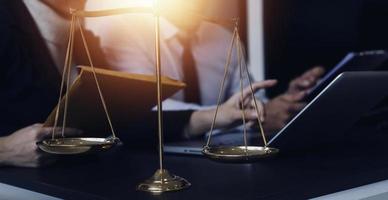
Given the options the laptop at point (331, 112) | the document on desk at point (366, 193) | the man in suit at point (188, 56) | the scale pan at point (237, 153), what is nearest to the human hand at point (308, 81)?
the man in suit at point (188, 56)

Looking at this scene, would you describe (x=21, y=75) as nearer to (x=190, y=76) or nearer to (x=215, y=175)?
(x=215, y=175)

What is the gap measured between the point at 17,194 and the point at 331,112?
25.2 inches

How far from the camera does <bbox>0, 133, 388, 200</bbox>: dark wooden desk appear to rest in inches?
37.1

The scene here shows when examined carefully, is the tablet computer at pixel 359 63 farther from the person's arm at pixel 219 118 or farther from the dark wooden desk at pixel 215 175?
the dark wooden desk at pixel 215 175

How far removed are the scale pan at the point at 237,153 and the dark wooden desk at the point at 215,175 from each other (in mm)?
42

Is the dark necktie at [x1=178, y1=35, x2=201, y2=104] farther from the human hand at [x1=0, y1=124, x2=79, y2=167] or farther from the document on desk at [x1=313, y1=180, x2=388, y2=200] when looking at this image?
the document on desk at [x1=313, y1=180, x2=388, y2=200]

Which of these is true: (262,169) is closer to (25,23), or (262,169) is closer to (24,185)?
(24,185)

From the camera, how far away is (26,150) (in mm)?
1204

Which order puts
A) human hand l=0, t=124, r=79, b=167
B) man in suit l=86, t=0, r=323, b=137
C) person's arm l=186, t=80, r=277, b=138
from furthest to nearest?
man in suit l=86, t=0, r=323, b=137 < person's arm l=186, t=80, r=277, b=138 < human hand l=0, t=124, r=79, b=167

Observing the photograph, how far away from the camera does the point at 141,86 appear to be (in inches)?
49.0

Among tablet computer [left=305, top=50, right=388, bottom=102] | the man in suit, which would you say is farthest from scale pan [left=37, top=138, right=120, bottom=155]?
tablet computer [left=305, top=50, right=388, bottom=102]

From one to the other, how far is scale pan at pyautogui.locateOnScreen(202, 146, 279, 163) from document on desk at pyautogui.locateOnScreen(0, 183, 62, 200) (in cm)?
29

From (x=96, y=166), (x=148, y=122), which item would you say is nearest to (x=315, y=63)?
(x=148, y=122)

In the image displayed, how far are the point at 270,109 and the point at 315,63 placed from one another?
100 cm
